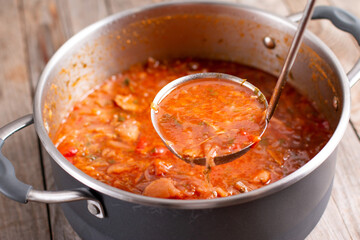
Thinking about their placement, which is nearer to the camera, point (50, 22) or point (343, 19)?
point (343, 19)

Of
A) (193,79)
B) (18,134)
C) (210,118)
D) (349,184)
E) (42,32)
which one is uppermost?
(42,32)

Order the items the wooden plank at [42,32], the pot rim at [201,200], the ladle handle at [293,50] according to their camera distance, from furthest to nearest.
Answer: the wooden plank at [42,32]
the ladle handle at [293,50]
the pot rim at [201,200]

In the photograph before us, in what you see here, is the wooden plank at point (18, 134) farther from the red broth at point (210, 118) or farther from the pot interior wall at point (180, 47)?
the red broth at point (210, 118)

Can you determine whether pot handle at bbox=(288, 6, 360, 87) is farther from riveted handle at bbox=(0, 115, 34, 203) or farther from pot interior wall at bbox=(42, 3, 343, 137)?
riveted handle at bbox=(0, 115, 34, 203)

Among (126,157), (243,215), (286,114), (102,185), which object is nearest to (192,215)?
(243,215)

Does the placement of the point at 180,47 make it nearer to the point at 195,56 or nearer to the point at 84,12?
the point at 195,56

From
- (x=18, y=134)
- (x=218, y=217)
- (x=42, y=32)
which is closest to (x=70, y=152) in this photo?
(x=18, y=134)

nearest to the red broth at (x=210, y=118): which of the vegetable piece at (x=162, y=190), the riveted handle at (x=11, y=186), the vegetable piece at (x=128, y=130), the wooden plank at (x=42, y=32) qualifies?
the vegetable piece at (x=162, y=190)
